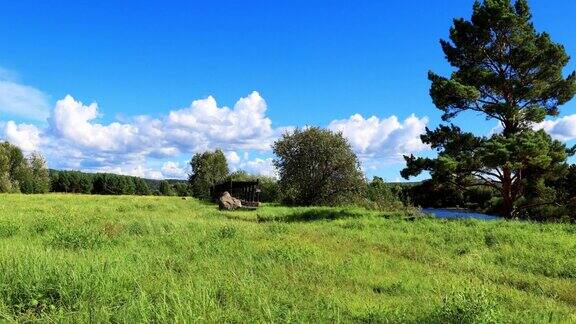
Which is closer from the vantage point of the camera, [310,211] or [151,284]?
[151,284]

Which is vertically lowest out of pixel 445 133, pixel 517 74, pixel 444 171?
pixel 444 171

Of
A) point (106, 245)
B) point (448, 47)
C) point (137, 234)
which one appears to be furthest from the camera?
point (448, 47)

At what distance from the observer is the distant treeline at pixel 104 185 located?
129 metres

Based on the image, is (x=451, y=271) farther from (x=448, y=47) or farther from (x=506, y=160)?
(x=448, y=47)

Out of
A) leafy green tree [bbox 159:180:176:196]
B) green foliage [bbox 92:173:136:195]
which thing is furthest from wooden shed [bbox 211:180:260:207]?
green foliage [bbox 92:173:136:195]

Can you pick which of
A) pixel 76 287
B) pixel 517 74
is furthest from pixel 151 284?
pixel 517 74

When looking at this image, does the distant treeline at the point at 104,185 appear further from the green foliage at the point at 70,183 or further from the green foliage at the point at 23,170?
the green foliage at the point at 23,170

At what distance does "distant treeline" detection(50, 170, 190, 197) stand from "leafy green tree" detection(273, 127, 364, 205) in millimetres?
87829

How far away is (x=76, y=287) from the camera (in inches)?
242

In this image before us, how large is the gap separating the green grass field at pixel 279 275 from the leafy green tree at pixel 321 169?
20343 mm

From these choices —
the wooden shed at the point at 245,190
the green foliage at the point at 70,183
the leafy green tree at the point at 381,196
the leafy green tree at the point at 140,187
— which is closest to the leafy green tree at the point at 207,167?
the wooden shed at the point at 245,190

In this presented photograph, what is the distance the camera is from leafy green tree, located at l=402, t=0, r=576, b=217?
23.7 metres

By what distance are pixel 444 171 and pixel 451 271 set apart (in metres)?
13.8

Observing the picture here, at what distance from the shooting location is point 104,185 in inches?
5349
